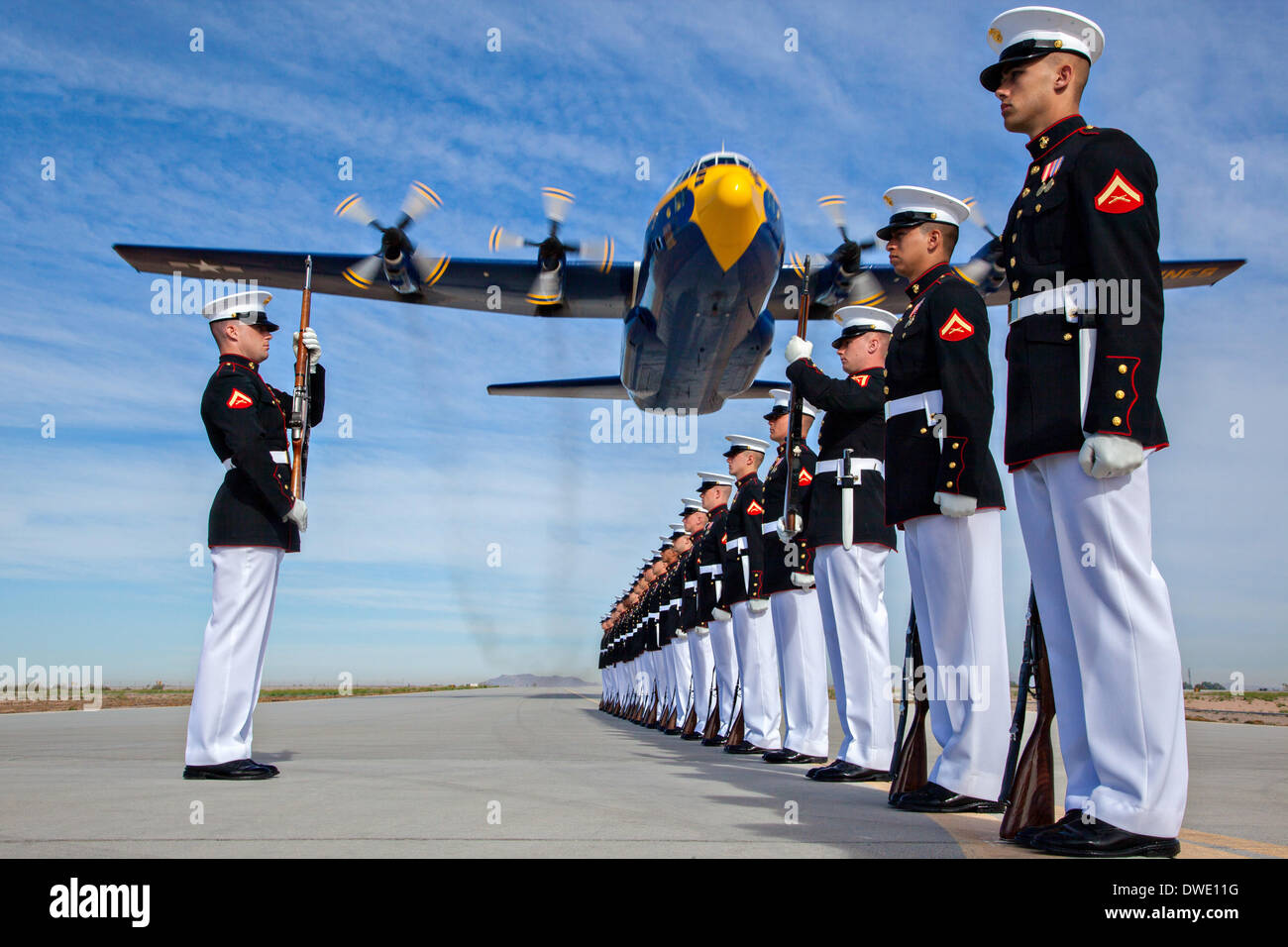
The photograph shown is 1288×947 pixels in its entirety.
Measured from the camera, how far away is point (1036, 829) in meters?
3.13

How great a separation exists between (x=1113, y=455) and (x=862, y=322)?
3.36m

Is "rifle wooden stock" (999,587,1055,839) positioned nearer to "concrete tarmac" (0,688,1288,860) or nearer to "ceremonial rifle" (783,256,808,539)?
"concrete tarmac" (0,688,1288,860)

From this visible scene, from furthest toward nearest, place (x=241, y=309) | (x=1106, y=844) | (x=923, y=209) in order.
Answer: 1. (x=241, y=309)
2. (x=923, y=209)
3. (x=1106, y=844)

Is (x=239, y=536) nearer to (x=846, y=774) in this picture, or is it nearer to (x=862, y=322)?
(x=846, y=774)

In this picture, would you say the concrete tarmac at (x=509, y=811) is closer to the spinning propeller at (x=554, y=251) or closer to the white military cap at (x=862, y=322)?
the white military cap at (x=862, y=322)

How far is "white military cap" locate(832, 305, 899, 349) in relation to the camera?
20.0 ft

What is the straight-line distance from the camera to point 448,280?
69.4 feet

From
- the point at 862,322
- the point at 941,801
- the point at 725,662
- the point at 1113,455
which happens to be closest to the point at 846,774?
the point at 941,801

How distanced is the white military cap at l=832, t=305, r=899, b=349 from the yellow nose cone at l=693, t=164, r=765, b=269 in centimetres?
952

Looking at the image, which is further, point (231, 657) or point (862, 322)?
point (862, 322)

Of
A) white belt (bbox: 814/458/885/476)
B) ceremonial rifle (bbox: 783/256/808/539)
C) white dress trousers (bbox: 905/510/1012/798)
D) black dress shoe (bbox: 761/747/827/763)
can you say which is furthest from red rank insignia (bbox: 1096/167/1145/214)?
black dress shoe (bbox: 761/747/827/763)

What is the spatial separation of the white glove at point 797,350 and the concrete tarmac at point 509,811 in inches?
97.1
